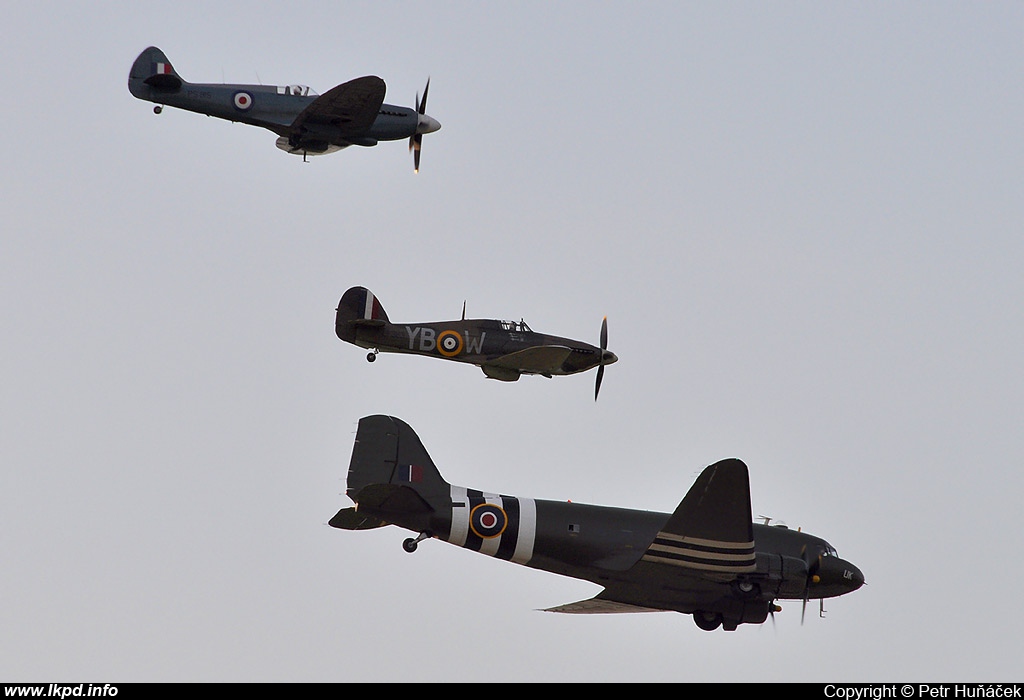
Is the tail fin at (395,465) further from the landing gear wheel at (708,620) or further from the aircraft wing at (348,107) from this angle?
the aircraft wing at (348,107)

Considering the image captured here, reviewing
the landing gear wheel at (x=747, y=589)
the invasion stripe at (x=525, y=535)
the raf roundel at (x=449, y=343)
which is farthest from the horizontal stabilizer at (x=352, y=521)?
the landing gear wheel at (x=747, y=589)

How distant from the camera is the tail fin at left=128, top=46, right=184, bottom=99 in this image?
181 feet

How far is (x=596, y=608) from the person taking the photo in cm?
5072

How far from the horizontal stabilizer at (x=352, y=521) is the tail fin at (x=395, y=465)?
1.48ft

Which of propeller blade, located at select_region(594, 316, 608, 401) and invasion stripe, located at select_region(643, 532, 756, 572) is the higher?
propeller blade, located at select_region(594, 316, 608, 401)

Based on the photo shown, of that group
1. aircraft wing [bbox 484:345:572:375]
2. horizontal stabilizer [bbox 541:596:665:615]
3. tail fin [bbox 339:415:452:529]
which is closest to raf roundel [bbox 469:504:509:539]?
tail fin [bbox 339:415:452:529]

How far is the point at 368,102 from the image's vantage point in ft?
182

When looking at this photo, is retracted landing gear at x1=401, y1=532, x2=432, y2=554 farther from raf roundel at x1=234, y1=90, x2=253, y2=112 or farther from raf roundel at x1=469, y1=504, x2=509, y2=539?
raf roundel at x1=234, y1=90, x2=253, y2=112

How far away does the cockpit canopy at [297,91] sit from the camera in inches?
2243

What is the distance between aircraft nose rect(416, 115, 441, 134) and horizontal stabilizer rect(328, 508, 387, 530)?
56.4ft
